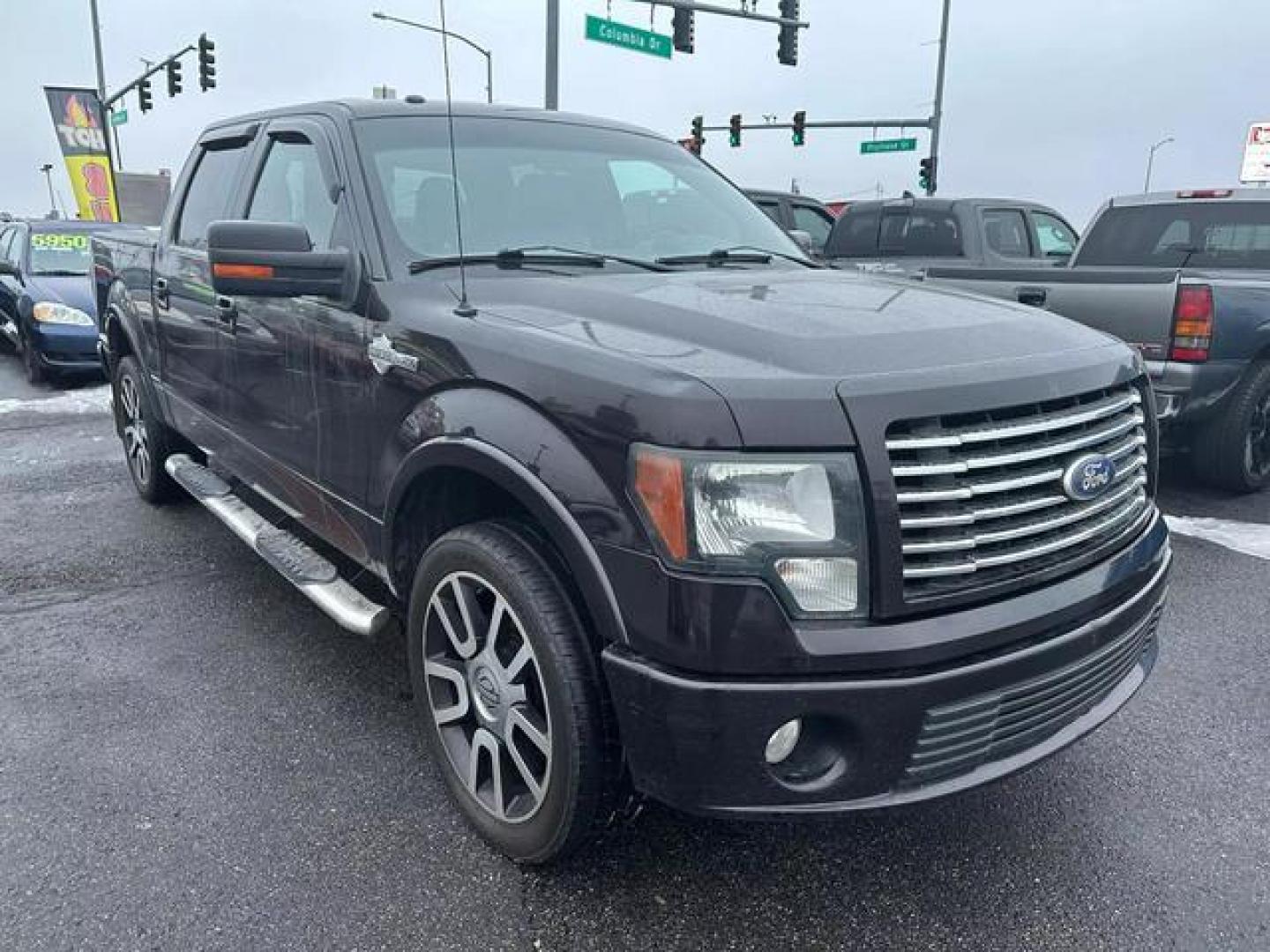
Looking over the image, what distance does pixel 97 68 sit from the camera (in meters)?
24.0

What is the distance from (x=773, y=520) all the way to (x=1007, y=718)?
28.6 inches

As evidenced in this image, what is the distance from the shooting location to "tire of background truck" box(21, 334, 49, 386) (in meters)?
9.90

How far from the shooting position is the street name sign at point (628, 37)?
1750cm

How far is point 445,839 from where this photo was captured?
8.36 feet

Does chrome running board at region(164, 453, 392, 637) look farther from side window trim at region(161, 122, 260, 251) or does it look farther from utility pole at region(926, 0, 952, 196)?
utility pole at region(926, 0, 952, 196)

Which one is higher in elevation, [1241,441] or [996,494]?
[996,494]

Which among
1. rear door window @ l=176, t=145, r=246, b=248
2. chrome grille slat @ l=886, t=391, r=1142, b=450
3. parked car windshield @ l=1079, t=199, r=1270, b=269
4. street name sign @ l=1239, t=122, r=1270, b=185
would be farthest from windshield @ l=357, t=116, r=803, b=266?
street name sign @ l=1239, t=122, r=1270, b=185

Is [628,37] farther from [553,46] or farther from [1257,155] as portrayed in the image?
[1257,155]

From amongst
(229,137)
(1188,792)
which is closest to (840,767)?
(1188,792)

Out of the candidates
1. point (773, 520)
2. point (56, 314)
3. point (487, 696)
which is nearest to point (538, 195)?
point (487, 696)

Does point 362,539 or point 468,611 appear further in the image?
point 362,539

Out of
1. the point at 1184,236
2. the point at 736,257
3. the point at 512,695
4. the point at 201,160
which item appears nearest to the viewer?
the point at 512,695

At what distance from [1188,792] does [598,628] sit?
196 centimetres

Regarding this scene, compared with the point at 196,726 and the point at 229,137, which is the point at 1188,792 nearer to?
the point at 196,726
